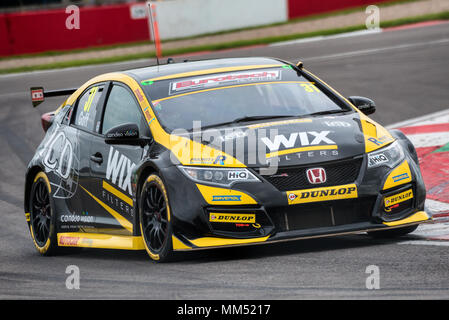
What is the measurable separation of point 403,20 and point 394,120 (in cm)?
1533

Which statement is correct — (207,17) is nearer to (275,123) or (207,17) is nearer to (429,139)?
(429,139)

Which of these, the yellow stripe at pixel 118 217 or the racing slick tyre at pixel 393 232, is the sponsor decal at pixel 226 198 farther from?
the racing slick tyre at pixel 393 232

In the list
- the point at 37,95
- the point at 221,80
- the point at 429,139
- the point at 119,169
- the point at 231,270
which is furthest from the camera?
the point at 429,139

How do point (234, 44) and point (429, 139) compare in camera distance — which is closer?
point (429, 139)

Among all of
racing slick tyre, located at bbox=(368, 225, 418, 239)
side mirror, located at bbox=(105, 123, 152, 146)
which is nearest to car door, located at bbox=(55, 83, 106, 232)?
→ side mirror, located at bbox=(105, 123, 152, 146)

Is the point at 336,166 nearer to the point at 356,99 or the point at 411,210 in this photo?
the point at 411,210

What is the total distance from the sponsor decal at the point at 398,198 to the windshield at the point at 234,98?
1068mm

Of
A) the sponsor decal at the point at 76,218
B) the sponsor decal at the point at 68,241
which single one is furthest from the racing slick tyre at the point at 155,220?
the sponsor decal at the point at 68,241

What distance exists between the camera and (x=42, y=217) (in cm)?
886

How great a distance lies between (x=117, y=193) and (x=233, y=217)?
53.7 inches

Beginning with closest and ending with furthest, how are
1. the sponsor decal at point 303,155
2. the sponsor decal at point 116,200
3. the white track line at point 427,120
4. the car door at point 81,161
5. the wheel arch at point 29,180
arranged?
the sponsor decal at point 303,155 → the sponsor decal at point 116,200 → the car door at point 81,161 → the wheel arch at point 29,180 → the white track line at point 427,120

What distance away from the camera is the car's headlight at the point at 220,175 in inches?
252

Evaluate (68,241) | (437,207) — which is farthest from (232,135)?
(437,207)

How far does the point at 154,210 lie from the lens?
6.81 metres
